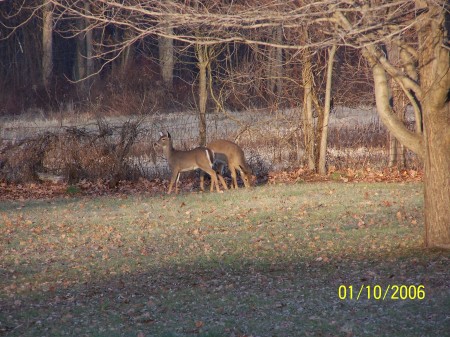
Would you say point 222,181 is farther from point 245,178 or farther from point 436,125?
point 436,125

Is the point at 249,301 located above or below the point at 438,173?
below

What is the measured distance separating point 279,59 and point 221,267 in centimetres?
1385

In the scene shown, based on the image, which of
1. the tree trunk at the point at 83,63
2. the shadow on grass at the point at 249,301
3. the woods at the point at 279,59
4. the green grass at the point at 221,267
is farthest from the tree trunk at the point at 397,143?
the tree trunk at the point at 83,63

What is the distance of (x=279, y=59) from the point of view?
75.7 ft

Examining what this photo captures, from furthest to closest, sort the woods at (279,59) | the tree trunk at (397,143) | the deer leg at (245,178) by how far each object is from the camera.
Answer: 1. the tree trunk at (397,143)
2. the deer leg at (245,178)
3. the woods at (279,59)

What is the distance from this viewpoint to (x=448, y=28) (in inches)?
388

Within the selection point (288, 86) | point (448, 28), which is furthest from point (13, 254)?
point (288, 86)

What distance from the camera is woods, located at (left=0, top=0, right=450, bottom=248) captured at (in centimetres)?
909

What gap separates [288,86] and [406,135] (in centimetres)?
1129

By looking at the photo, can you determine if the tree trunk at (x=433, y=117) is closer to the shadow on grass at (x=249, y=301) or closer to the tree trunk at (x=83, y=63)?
the shadow on grass at (x=249, y=301)

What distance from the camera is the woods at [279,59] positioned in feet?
29.8

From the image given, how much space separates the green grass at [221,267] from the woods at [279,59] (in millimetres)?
1440

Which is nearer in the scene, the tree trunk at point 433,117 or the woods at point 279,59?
the woods at point 279,59

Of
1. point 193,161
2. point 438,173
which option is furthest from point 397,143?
point 438,173
